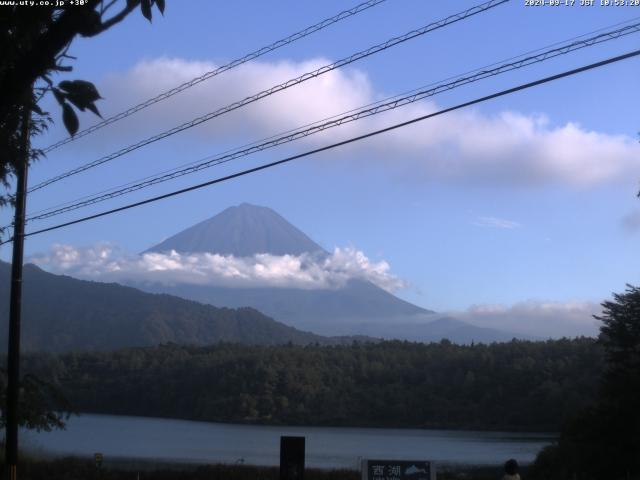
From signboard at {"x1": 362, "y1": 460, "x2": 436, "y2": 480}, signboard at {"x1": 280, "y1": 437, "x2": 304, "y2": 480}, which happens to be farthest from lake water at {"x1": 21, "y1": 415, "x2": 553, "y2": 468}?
signboard at {"x1": 362, "y1": 460, "x2": 436, "y2": 480}

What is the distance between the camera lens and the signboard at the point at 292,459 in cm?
1380

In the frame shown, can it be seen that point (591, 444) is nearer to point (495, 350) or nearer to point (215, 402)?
point (495, 350)

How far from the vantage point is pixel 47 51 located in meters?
5.59

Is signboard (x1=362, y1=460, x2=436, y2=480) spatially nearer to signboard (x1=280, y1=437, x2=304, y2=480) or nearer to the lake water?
signboard (x1=280, y1=437, x2=304, y2=480)

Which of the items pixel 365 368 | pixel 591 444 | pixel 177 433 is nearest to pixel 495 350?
pixel 365 368

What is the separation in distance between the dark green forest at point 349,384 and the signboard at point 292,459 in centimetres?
4583

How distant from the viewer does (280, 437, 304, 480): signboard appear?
13805mm

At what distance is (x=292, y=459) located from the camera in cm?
1392

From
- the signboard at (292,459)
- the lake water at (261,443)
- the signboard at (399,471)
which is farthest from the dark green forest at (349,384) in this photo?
the signboard at (399,471)

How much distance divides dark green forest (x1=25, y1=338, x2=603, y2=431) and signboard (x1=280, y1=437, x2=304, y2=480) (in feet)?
150

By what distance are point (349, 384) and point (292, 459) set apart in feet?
210

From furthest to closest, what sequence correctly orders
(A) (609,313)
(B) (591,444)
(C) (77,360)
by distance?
(C) (77,360)
(A) (609,313)
(B) (591,444)

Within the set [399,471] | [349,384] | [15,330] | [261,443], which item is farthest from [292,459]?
[349,384]

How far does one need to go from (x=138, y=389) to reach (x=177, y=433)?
71.3ft
